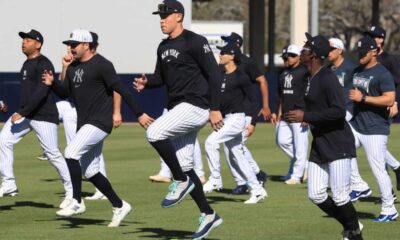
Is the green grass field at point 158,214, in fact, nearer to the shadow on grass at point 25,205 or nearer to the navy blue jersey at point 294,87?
the shadow on grass at point 25,205

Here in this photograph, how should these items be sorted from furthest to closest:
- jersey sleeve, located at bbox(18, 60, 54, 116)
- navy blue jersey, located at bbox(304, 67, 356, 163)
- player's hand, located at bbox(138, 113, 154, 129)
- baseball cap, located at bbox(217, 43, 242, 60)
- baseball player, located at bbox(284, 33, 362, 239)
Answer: baseball cap, located at bbox(217, 43, 242, 60), jersey sleeve, located at bbox(18, 60, 54, 116), player's hand, located at bbox(138, 113, 154, 129), baseball player, located at bbox(284, 33, 362, 239), navy blue jersey, located at bbox(304, 67, 356, 163)

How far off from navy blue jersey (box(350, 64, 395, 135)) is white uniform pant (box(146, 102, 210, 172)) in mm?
2477

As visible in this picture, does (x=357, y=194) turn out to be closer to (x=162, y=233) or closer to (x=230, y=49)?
(x=230, y=49)

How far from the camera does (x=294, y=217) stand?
13.7 metres

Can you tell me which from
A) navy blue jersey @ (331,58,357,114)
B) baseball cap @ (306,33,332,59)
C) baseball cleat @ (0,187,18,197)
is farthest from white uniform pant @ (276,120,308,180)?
baseball cap @ (306,33,332,59)

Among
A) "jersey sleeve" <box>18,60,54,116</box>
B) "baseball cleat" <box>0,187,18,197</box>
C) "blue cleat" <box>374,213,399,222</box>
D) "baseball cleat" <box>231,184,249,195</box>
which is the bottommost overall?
"baseball cleat" <box>231,184,249,195</box>

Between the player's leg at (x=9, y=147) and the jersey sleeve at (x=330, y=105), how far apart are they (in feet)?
18.5

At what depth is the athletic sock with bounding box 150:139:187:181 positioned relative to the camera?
1148 centimetres

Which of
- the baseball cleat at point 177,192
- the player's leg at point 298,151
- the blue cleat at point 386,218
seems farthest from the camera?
the player's leg at point 298,151

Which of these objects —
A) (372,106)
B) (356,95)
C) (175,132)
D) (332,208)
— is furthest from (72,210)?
(372,106)

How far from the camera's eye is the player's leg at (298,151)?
723 inches

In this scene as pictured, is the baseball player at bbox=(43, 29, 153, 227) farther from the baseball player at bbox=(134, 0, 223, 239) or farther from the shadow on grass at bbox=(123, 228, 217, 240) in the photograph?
the baseball player at bbox=(134, 0, 223, 239)

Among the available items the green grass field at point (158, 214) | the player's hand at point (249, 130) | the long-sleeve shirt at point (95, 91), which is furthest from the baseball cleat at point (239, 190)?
the long-sleeve shirt at point (95, 91)

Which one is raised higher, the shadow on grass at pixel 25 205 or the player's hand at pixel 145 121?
the player's hand at pixel 145 121
